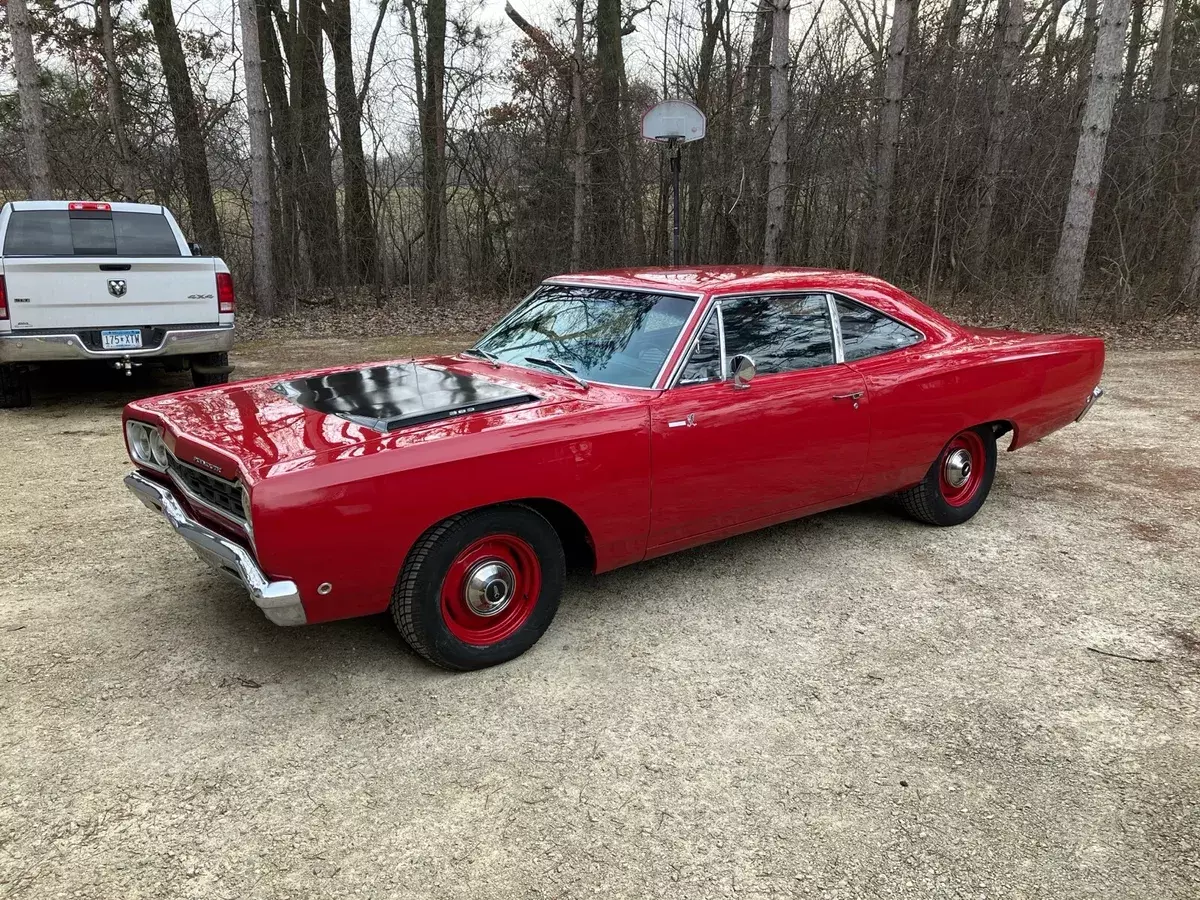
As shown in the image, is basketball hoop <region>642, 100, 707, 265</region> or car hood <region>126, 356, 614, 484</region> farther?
basketball hoop <region>642, 100, 707, 265</region>

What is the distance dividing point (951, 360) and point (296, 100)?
14412mm

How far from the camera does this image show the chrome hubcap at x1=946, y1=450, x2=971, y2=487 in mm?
4656

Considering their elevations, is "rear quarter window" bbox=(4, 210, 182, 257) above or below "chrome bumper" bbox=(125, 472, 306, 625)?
above

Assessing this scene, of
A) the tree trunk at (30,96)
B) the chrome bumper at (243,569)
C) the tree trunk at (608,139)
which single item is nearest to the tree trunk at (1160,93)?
the tree trunk at (608,139)

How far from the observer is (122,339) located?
685cm

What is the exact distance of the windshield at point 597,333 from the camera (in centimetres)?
365

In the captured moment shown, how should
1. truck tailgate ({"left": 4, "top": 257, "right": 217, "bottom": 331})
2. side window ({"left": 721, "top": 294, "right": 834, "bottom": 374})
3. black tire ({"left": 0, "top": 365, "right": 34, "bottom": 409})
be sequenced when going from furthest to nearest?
black tire ({"left": 0, "top": 365, "right": 34, "bottom": 409}) < truck tailgate ({"left": 4, "top": 257, "right": 217, "bottom": 331}) < side window ({"left": 721, "top": 294, "right": 834, "bottom": 374})

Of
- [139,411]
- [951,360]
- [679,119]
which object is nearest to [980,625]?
[951,360]

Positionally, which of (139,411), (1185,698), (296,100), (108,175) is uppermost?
(296,100)

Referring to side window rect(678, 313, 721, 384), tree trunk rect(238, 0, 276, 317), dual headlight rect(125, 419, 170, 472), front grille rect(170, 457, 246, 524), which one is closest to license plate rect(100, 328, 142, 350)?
dual headlight rect(125, 419, 170, 472)

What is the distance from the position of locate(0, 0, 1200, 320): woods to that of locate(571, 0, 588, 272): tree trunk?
0.04 metres

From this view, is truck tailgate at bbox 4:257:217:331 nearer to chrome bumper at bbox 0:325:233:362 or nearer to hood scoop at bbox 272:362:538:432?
chrome bumper at bbox 0:325:233:362

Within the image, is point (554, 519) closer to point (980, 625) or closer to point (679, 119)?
point (980, 625)

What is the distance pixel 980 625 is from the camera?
3.59m
